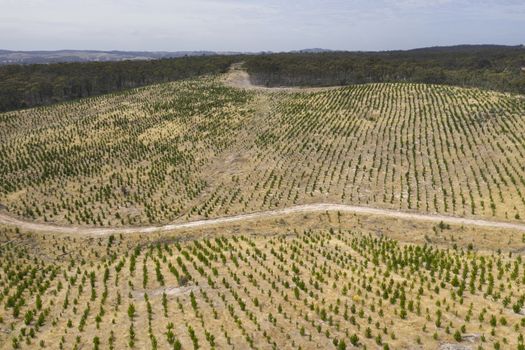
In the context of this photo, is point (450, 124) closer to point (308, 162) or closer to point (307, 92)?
point (308, 162)

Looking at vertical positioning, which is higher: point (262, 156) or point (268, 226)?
point (262, 156)

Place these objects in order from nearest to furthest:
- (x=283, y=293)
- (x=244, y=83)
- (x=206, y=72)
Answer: (x=283, y=293)
(x=244, y=83)
(x=206, y=72)

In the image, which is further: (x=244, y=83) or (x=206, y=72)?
(x=206, y=72)

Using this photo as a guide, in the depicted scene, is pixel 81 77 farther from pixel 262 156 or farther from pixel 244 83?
pixel 262 156

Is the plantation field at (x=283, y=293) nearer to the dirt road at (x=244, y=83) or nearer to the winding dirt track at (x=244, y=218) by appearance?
the winding dirt track at (x=244, y=218)

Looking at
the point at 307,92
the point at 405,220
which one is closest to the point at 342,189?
the point at 405,220

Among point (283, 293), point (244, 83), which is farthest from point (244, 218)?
point (244, 83)

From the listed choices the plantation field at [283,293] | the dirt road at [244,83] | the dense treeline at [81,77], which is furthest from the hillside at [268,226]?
the dense treeline at [81,77]
